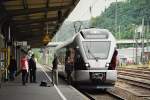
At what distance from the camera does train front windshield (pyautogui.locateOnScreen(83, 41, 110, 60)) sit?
23.7 m

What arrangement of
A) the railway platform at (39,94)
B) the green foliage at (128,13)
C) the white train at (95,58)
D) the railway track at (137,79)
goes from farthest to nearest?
the green foliage at (128,13) < the railway track at (137,79) < the white train at (95,58) < the railway platform at (39,94)

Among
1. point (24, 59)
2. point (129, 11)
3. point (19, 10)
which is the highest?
point (129, 11)

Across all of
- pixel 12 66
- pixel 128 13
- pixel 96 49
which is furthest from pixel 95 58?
pixel 128 13

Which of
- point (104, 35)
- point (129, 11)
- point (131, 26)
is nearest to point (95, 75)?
point (104, 35)

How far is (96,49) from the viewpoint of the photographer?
24.1m

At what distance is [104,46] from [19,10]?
20.1ft

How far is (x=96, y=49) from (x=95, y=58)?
26.7 inches

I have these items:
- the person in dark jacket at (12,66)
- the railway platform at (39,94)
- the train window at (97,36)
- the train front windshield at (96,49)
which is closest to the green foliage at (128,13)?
the person in dark jacket at (12,66)

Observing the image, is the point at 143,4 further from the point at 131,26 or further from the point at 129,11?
the point at 131,26

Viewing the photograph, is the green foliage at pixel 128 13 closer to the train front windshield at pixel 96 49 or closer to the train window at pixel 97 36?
the train window at pixel 97 36

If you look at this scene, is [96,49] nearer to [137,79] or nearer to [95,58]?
[95,58]

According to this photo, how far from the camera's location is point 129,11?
299ft

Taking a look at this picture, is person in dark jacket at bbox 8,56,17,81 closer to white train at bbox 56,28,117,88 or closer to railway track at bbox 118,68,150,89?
white train at bbox 56,28,117,88

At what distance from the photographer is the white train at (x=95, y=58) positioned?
76.0ft
